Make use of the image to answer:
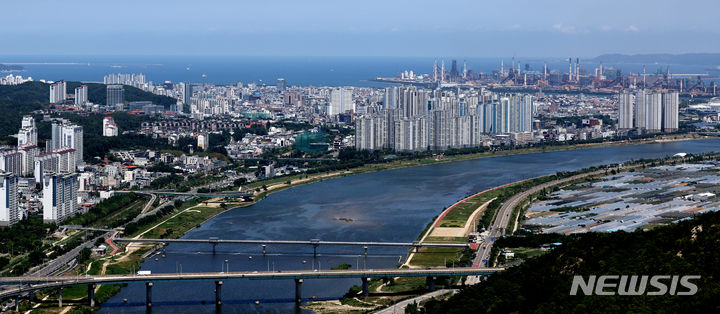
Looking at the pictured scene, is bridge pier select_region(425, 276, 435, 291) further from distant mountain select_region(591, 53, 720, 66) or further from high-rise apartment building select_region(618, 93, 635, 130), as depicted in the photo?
distant mountain select_region(591, 53, 720, 66)

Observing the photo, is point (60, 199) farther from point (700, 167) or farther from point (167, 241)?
point (700, 167)

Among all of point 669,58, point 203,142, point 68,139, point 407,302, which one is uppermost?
point 669,58

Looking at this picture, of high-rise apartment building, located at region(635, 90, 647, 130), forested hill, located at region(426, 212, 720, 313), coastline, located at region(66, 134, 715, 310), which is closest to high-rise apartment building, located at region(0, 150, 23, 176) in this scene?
coastline, located at region(66, 134, 715, 310)

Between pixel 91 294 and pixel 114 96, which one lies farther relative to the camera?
pixel 114 96

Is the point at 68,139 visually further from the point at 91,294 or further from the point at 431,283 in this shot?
the point at 431,283

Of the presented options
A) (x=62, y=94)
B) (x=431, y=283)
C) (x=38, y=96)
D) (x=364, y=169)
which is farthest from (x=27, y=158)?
(x=38, y=96)

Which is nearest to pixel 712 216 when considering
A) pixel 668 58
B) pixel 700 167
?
pixel 700 167

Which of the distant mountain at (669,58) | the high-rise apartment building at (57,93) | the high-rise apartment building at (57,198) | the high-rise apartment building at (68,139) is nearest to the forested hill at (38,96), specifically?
the high-rise apartment building at (57,93)
